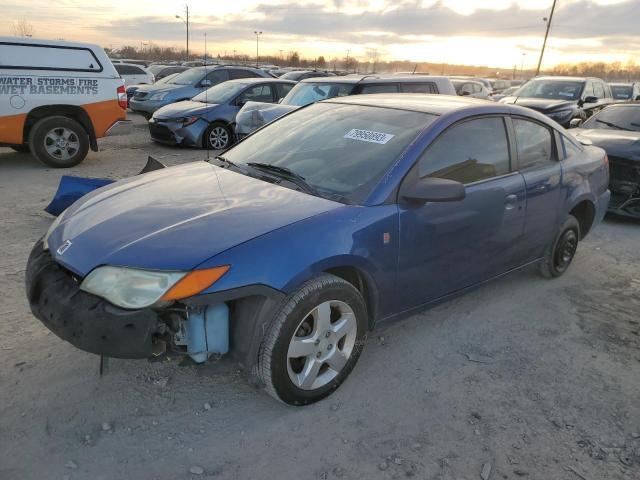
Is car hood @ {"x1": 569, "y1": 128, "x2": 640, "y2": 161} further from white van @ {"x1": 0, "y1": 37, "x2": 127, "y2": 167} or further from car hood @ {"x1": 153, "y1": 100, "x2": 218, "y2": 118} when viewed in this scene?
white van @ {"x1": 0, "y1": 37, "x2": 127, "y2": 167}

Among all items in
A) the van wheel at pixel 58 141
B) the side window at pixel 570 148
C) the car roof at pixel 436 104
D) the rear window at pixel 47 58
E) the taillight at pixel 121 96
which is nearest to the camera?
the car roof at pixel 436 104

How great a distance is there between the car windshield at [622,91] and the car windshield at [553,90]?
6.72m

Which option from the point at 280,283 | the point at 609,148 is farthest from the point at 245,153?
the point at 609,148

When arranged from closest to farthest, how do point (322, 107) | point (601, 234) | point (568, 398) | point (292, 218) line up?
point (292, 218) < point (568, 398) < point (322, 107) < point (601, 234)

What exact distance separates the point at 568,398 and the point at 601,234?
12.3 feet

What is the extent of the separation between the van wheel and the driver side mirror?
709 centimetres

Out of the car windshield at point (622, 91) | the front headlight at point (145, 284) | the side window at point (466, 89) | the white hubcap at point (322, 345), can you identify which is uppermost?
the car windshield at point (622, 91)

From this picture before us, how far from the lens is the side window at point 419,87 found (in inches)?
329

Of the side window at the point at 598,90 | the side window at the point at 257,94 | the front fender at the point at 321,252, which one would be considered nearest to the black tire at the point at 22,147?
the side window at the point at 257,94

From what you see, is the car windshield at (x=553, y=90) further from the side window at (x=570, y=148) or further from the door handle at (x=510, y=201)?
the door handle at (x=510, y=201)

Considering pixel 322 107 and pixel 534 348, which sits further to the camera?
pixel 322 107

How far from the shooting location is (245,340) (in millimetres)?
2461

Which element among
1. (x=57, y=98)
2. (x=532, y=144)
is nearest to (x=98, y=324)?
(x=532, y=144)

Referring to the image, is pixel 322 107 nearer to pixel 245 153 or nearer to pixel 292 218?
pixel 245 153
